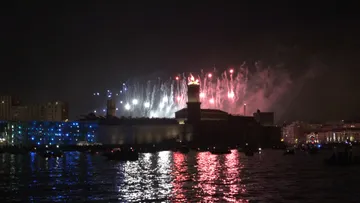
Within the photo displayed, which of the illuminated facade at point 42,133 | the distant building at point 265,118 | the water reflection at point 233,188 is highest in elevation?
the distant building at point 265,118

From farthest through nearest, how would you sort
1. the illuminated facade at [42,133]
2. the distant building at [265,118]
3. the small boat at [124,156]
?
the distant building at [265,118]
the illuminated facade at [42,133]
the small boat at [124,156]

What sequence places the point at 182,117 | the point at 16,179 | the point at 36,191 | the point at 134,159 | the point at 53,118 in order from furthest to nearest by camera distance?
the point at 53,118, the point at 182,117, the point at 134,159, the point at 16,179, the point at 36,191

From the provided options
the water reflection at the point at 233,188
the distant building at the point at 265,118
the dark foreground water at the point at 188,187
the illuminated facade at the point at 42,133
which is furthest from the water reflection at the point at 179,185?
the distant building at the point at 265,118

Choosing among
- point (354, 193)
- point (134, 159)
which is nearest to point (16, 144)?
point (134, 159)

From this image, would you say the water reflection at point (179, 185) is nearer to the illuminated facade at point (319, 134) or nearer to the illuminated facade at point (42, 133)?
the illuminated facade at point (42, 133)

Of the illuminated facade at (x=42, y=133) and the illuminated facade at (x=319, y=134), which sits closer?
the illuminated facade at (x=42, y=133)

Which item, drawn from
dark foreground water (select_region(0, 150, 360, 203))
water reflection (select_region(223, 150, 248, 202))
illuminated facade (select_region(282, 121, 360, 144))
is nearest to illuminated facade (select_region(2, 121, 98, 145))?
illuminated facade (select_region(282, 121, 360, 144))

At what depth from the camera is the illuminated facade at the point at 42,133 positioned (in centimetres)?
11256

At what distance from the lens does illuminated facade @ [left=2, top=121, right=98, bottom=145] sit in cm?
11256

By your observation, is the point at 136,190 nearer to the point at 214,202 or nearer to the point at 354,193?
A: the point at 214,202

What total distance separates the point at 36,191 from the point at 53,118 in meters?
104

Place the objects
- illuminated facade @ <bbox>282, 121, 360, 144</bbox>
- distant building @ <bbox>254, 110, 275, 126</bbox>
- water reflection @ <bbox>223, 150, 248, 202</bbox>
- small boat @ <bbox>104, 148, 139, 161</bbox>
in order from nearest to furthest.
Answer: water reflection @ <bbox>223, 150, 248, 202</bbox>
small boat @ <bbox>104, 148, 139, 161</bbox>
distant building @ <bbox>254, 110, 275, 126</bbox>
illuminated facade @ <bbox>282, 121, 360, 144</bbox>

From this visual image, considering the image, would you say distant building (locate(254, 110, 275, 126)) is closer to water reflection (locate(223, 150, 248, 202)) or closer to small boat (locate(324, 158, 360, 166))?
small boat (locate(324, 158, 360, 166))

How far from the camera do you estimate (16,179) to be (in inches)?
1395
